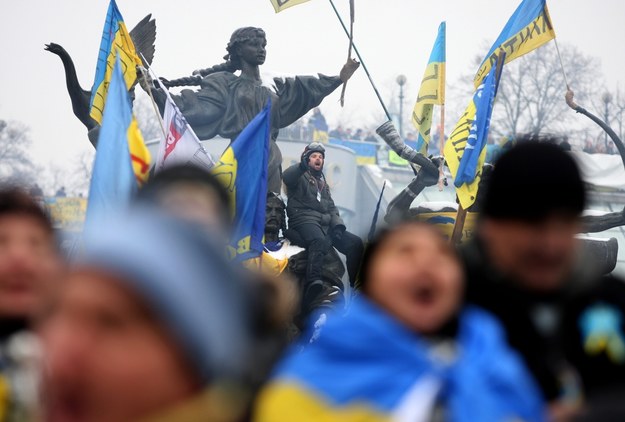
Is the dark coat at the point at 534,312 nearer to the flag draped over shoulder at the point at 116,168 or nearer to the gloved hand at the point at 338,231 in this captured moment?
the flag draped over shoulder at the point at 116,168

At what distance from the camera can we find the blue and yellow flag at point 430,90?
566 inches

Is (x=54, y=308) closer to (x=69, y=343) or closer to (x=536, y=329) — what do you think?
(x=69, y=343)

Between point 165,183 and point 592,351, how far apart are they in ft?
3.63

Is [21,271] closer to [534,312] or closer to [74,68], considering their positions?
[534,312]

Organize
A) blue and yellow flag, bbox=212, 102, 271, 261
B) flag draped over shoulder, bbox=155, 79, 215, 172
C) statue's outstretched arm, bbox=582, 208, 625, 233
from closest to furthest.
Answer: blue and yellow flag, bbox=212, 102, 271, 261
flag draped over shoulder, bbox=155, 79, 215, 172
statue's outstretched arm, bbox=582, 208, 625, 233

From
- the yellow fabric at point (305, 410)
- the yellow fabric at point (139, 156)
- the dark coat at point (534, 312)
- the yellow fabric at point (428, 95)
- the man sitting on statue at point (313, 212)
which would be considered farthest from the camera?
the yellow fabric at point (428, 95)

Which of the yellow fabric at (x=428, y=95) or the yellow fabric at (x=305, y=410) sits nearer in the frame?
the yellow fabric at (x=305, y=410)

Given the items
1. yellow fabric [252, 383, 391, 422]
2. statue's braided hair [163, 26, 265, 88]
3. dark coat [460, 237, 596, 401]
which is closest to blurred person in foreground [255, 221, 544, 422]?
yellow fabric [252, 383, 391, 422]

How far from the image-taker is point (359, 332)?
187 centimetres

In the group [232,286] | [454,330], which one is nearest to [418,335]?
[454,330]

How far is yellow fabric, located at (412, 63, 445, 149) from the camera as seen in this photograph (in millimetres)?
14359

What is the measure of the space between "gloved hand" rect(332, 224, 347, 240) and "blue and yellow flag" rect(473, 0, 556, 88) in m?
2.60

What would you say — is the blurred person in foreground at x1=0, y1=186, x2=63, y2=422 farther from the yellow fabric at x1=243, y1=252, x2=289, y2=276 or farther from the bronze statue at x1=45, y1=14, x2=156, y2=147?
the bronze statue at x1=45, y1=14, x2=156, y2=147

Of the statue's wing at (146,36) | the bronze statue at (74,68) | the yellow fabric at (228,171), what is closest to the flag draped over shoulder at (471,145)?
the bronze statue at (74,68)
